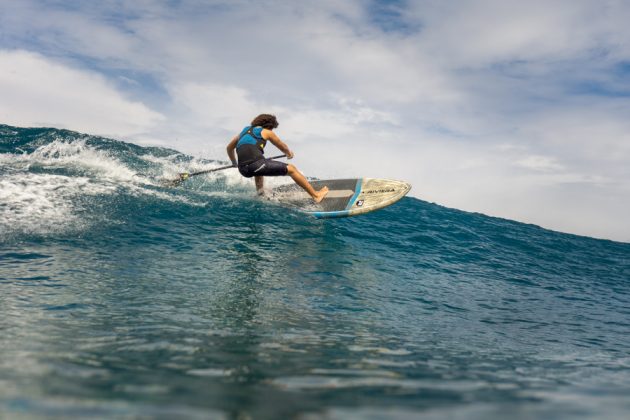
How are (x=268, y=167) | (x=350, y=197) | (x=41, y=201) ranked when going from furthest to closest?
(x=350, y=197), (x=268, y=167), (x=41, y=201)

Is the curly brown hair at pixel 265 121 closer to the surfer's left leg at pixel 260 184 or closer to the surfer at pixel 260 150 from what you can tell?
the surfer at pixel 260 150

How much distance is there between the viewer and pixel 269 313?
4117 millimetres

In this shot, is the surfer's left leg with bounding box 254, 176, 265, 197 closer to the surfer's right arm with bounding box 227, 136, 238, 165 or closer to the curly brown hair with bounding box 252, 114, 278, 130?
the surfer's right arm with bounding box 227, 136, 238, 165

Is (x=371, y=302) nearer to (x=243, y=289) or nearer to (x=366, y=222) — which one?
(x=243, y=289)

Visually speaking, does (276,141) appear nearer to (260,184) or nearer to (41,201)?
(260,184)

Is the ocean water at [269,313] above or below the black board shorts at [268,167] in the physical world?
below

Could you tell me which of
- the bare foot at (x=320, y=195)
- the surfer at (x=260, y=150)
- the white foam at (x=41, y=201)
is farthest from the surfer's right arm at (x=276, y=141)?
the white foam at (x=41, y=201)

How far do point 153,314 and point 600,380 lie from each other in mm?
3675

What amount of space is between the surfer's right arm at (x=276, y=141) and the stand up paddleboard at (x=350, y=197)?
1.57 metres

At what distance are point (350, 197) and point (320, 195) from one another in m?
0.78

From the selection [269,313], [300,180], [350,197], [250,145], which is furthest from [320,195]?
[269,313]

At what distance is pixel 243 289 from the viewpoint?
512 centimetres

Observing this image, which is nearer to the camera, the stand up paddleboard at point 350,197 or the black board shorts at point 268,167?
the black board shorts at point 268,167

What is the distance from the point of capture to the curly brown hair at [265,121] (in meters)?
9.14
